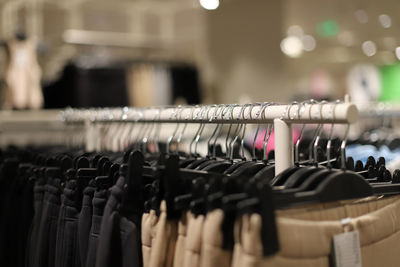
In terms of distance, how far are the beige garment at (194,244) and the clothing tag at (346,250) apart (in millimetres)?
269

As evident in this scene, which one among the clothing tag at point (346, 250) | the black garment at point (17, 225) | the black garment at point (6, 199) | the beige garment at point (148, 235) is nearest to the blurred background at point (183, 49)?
the black garment at point (6, 199)

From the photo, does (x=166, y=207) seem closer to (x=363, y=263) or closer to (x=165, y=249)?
(x=165, y=249)

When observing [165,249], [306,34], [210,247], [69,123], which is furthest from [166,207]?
[306,34]

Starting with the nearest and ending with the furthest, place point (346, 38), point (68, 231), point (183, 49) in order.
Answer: point (68, 231) < point (346, 38) < point (183, 49)

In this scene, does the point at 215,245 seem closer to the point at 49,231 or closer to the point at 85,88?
the point at 49,231

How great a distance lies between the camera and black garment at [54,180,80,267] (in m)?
1.43

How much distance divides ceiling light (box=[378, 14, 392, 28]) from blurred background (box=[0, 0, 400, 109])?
11mm

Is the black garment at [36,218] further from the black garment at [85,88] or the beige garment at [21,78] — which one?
the black garment at [85,88]

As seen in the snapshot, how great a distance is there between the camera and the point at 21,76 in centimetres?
459

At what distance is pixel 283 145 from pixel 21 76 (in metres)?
3.85

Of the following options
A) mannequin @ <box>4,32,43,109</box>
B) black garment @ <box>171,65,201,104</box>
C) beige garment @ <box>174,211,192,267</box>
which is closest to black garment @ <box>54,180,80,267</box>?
beige garment @ <box>174,211,192,267</box>

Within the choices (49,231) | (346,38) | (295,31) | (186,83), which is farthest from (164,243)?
(295,31)

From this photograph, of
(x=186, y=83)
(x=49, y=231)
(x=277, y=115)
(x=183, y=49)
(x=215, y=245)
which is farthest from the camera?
(x=183, y=49)

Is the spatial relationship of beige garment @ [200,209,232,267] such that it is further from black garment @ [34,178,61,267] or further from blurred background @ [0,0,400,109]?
blurred background @ [0,0,400,109]
